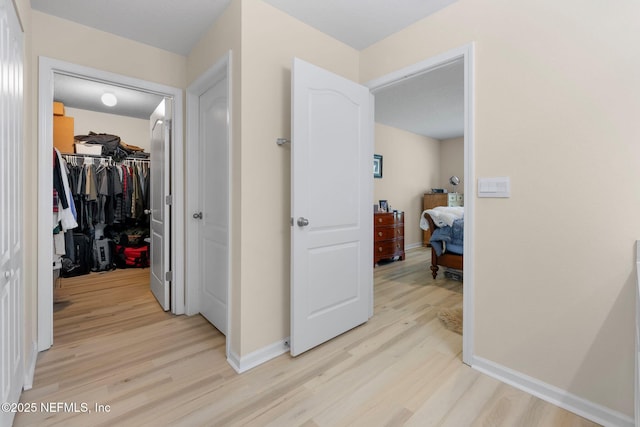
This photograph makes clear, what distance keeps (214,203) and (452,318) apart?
2190 mm

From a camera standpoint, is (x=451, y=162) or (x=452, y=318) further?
(x=451, y=162)

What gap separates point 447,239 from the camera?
3525mm

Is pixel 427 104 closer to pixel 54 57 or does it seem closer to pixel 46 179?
pixel 54 57

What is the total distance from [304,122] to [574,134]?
1452 mm

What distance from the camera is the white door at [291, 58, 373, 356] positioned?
1.91 m

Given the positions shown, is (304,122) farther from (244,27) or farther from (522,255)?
(522,255)

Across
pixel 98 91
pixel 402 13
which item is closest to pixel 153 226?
pixel 98 91

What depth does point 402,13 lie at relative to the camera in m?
2.00

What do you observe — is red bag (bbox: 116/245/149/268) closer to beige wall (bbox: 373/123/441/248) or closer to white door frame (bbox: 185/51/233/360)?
white door frame (bbox: 185/51/233/360)

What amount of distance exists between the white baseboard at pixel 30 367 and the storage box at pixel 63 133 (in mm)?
2953

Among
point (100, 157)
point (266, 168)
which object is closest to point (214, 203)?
point (266, 168)

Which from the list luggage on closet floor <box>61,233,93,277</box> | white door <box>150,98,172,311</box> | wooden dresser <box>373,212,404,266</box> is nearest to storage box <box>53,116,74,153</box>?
luggage on closet floor <box>61,233,93,277</box>

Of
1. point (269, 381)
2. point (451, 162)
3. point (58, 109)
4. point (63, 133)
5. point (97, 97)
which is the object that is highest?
point (97, 97)

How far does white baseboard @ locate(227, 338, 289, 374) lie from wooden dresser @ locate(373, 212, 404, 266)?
2.71 m
